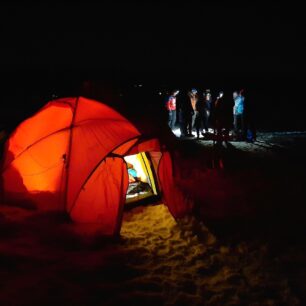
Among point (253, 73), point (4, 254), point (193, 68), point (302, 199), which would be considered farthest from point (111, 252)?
point (193, 68)

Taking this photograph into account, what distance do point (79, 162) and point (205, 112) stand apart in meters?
9.47

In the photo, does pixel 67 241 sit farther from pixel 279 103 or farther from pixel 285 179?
pixel 279 103

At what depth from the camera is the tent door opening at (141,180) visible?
8.62 m

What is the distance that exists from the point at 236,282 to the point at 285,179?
5.27 metres

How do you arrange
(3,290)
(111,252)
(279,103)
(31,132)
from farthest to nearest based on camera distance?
1. (279,103)
2. (31,132)
3. (111,252)
4. (3,290)

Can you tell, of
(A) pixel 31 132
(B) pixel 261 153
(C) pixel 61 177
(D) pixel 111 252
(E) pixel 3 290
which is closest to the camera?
(E) pixel 3 290

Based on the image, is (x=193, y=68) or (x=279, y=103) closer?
(x=279, y=103)

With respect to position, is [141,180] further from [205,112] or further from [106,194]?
[205,112]

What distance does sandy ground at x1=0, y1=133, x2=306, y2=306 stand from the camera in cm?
484

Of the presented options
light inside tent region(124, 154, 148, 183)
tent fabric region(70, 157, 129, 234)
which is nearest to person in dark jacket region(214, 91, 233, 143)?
light inside tent region(124, 154, 148, 183)

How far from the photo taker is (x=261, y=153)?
506 inches

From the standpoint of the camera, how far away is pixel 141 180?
9.40 m

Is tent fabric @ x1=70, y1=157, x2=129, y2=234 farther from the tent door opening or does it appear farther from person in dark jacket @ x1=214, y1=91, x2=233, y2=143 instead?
person in dark jacket @ x1=214, y1=91, x2=233, y2=143

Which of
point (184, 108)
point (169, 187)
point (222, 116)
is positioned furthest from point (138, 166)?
point (184, 108)
